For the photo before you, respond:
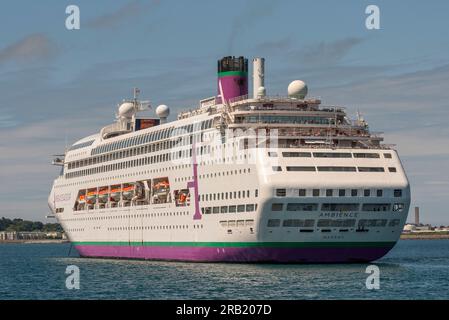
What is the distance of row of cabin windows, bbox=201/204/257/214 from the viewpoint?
221ft

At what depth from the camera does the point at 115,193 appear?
92.6 metres

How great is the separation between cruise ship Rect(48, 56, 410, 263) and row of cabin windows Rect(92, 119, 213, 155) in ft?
0.60

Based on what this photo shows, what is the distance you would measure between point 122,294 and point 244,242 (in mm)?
15015

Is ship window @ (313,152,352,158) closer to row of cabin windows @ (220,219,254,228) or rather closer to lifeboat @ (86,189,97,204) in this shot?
row of cabin windows @ (220,219,254,228)

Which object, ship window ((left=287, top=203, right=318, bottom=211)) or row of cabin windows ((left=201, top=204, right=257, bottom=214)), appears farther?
row of cabin windows ((left=201, top=204, right=257, bottom=214))

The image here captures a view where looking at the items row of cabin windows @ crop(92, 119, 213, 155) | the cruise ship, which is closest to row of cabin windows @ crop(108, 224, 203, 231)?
the cruise ship

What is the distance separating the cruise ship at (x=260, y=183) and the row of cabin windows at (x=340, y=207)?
0.07 meters

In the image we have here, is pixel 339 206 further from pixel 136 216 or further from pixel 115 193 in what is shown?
pixel 115 193

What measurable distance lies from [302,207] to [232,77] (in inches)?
736

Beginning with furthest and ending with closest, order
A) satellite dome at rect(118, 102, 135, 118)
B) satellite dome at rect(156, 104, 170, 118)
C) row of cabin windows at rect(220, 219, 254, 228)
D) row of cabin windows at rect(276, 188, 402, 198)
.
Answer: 1. satellite dome at rect(118, 102, 135, 118)
2. satellite dome at rect(156, 104, 170, 118)
3. row of cabin windows at rect(220, 219, 254, 228)
4. row of cabin windows at rect(276, 188, 402, 198)
